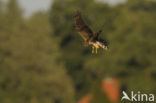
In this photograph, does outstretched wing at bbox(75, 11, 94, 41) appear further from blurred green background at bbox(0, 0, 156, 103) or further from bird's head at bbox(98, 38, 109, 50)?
blurred green background at bbox(0, 0, 156, 103)

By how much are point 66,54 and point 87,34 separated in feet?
209

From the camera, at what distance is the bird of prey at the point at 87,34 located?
495 inches

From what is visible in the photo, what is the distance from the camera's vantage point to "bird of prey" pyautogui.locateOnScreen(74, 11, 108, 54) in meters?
12.6

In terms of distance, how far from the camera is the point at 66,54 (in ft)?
250

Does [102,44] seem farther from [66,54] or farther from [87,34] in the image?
[66,54]

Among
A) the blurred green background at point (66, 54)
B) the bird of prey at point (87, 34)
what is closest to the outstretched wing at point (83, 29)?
the bird of prey at point (87, 34)

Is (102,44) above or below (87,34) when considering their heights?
below

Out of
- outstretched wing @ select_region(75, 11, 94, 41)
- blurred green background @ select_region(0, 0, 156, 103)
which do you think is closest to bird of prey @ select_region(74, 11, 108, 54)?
outstretched wing @ select_region(75, 11, 94, 41)

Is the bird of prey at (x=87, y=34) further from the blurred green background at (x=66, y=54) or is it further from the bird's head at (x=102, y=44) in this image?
the blurred green background at (x=66, y=54)

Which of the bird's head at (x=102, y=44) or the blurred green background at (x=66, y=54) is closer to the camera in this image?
the bird's head at (x=102, y=44)

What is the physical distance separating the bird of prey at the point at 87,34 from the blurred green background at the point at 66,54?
33.3 metres

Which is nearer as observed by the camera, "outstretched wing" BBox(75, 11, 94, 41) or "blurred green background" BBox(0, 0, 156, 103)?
"outstretched wing" BBox(75, 11, 94, 41)

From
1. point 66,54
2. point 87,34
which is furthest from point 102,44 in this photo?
point 66,54

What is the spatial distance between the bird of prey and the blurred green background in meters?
33.3
